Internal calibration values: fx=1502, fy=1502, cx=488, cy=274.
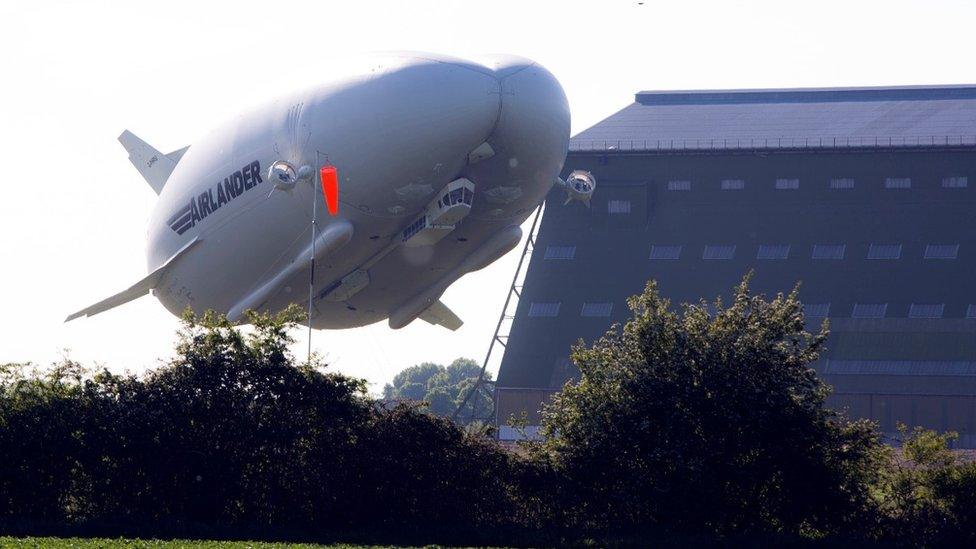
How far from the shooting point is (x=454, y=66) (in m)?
42.5

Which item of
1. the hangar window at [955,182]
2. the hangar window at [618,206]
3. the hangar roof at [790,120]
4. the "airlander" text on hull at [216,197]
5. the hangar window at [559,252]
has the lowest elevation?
the "airlander" text on hull at [216,197]

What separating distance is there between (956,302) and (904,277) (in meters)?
3.87

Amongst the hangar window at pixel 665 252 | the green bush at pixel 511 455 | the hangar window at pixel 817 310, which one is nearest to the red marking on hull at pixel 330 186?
the green bush at pixel 511 455

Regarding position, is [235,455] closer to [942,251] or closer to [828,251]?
[828,251]

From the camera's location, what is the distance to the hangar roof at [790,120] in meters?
106

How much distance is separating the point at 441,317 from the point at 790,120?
204 ft

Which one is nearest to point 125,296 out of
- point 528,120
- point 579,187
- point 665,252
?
point 579,187

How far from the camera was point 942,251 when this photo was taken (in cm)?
10144

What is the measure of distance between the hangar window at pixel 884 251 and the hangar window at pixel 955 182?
5.26 m

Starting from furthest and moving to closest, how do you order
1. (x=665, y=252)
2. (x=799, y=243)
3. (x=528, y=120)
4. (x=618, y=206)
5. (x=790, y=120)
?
(x=790, y=120)
(x=618, y=206)
(x=665, y=252)
(x=799, y=243)
(x=528, y=120)

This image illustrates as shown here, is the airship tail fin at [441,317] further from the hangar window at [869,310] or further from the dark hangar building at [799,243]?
the hangar window at [869,310]

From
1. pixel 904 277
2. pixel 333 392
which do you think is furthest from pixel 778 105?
pixel 333 392

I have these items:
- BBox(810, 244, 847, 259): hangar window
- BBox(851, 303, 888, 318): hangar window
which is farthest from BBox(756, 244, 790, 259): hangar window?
BBox(851, 303, 888, 318): hangar window

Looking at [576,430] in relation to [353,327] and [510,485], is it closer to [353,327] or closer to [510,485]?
[510,485]
